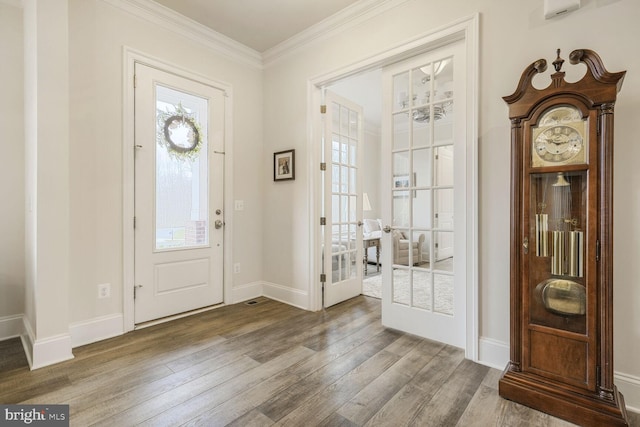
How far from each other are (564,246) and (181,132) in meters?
3.12

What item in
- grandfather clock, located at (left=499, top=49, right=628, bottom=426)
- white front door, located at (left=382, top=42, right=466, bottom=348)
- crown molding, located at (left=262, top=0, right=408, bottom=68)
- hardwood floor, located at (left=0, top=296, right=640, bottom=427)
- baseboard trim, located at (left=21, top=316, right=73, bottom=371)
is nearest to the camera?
grandfather clock, located at (left=499, top=49, right=628, bottom=426)

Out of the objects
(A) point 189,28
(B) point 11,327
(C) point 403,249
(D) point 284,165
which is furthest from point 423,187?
(B) point 11,327

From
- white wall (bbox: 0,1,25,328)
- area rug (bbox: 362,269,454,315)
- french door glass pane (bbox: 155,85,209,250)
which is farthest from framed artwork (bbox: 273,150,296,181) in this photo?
Result: white wall (bbox: 0,1,25,328)

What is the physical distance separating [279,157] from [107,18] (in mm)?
1873

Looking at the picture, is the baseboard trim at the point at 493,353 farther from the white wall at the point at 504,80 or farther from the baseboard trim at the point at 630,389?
the baseboard trim at the point at 630,389

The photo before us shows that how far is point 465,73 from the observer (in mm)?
2211

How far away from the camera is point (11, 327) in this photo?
99.4 inches

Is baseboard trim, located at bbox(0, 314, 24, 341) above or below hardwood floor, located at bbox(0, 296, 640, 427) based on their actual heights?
above

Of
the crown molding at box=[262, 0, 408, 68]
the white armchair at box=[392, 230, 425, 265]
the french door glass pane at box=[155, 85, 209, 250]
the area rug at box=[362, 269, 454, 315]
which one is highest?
the crown molding at box=[262, 0, 408, 68]

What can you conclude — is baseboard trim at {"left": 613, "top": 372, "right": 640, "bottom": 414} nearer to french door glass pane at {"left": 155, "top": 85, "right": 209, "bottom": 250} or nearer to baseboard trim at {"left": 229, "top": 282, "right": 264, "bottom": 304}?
baseboard trim at {"left": 229, "top": 282, "right": 264, "bottom": 304}

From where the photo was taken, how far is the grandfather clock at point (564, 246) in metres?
1.46

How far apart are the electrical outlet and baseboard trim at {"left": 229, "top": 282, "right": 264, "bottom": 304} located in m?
1.17

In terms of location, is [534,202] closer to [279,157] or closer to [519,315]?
[519,315]

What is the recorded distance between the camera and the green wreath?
2867mm
